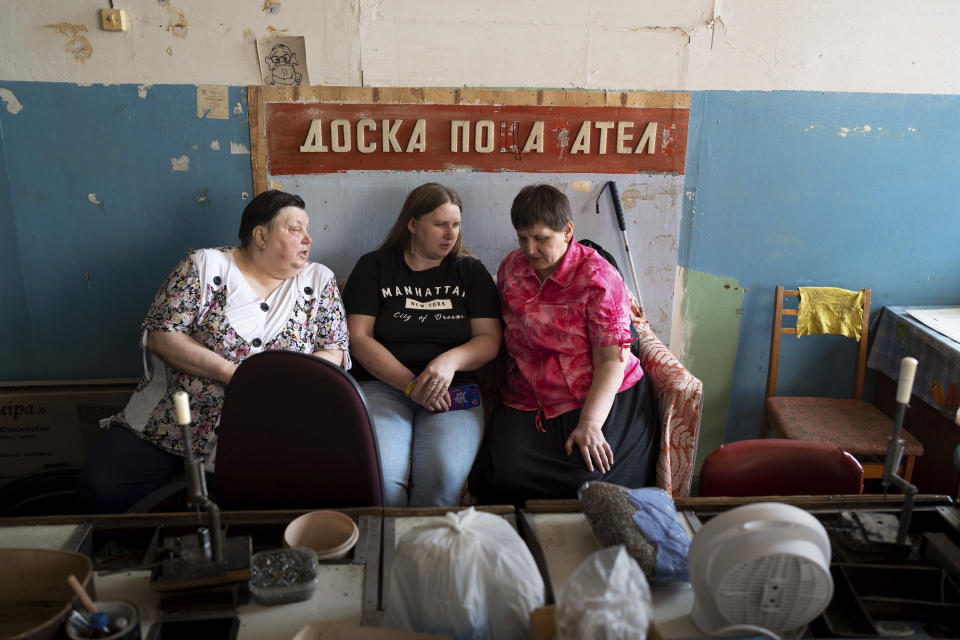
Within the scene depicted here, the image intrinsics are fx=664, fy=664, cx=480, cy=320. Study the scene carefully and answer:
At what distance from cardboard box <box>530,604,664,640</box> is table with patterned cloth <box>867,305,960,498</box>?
6.48ft

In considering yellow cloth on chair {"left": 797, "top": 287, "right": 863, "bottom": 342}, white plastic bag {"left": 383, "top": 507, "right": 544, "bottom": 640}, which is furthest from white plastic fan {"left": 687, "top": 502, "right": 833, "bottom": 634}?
yellow cloth on chair {"left": 797, "top": 287, "right": 863, "bottom": 342}

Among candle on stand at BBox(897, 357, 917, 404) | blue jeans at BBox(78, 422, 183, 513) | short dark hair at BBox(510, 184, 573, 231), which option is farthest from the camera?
short dark hair at BBox(510, 184, 573, 231)

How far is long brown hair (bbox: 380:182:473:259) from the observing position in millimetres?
2367

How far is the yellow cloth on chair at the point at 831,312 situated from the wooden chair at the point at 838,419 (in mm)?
30

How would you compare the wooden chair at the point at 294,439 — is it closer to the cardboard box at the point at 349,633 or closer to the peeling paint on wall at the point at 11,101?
the cardboard box at the point at 349,633

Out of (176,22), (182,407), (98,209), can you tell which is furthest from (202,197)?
(182,407)

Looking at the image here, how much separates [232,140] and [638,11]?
64.2 inches

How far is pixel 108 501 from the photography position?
1.90 m

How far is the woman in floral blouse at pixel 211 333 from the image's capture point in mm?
1992

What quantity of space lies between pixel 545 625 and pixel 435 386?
1.28 meters

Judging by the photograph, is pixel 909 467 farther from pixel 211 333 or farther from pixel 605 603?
pixel 211 333

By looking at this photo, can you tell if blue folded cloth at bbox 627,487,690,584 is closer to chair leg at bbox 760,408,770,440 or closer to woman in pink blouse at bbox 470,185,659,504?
woman in pink blouse at bbox 470,185,659,504

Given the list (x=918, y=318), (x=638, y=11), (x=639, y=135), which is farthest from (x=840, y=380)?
(x=638, y=11)

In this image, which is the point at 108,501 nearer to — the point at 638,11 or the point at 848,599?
the point at 848,599
